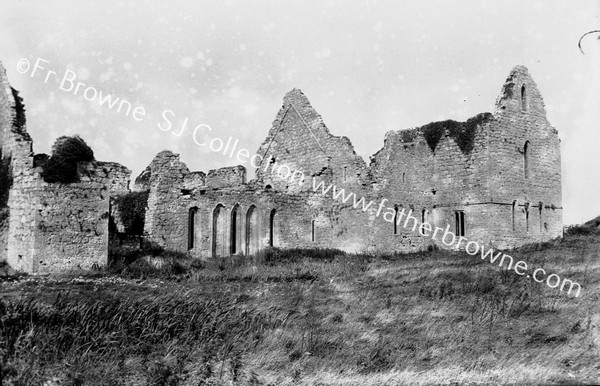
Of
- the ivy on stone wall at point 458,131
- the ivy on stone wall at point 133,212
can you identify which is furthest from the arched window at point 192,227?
the ivy on stone wall at point 458,131

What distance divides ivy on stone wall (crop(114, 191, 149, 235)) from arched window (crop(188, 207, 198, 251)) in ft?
7.71

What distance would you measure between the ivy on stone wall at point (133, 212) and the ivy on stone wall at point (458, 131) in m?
14.2

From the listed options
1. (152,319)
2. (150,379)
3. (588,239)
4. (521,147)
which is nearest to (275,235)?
(521,147)

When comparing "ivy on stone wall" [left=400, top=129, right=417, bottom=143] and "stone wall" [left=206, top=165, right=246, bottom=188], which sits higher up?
"ivy on stone wall" [left=400, top=129, right=417, bottom=143]

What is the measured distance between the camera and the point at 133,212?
2984 centimetres

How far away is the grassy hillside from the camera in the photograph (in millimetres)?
11414

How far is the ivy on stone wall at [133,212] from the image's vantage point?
29.7 m

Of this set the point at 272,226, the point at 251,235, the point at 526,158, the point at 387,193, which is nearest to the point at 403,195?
the point at 387,193

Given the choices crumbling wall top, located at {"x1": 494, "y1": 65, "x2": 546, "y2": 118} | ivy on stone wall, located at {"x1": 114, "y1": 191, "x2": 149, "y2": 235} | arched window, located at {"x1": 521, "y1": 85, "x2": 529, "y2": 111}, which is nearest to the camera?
ivy on stone wall, located at {"x1": 114, "y1": 191, "x2": 149, "y2": 235}

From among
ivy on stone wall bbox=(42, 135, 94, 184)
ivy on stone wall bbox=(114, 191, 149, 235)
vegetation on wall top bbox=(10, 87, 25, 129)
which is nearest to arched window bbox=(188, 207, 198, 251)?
ivy on stone wall bbox=(114, 191, 149, 235)

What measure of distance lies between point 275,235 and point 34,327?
18498 millimetres

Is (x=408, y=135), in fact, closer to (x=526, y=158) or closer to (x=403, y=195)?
(x=403, y=195)

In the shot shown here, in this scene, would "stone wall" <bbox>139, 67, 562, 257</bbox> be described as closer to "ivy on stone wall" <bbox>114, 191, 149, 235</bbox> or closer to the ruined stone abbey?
the ruined stone abbey

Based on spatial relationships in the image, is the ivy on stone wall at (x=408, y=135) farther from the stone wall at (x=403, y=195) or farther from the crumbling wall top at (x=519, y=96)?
the crumbling wall top at (x=519, y=96)
